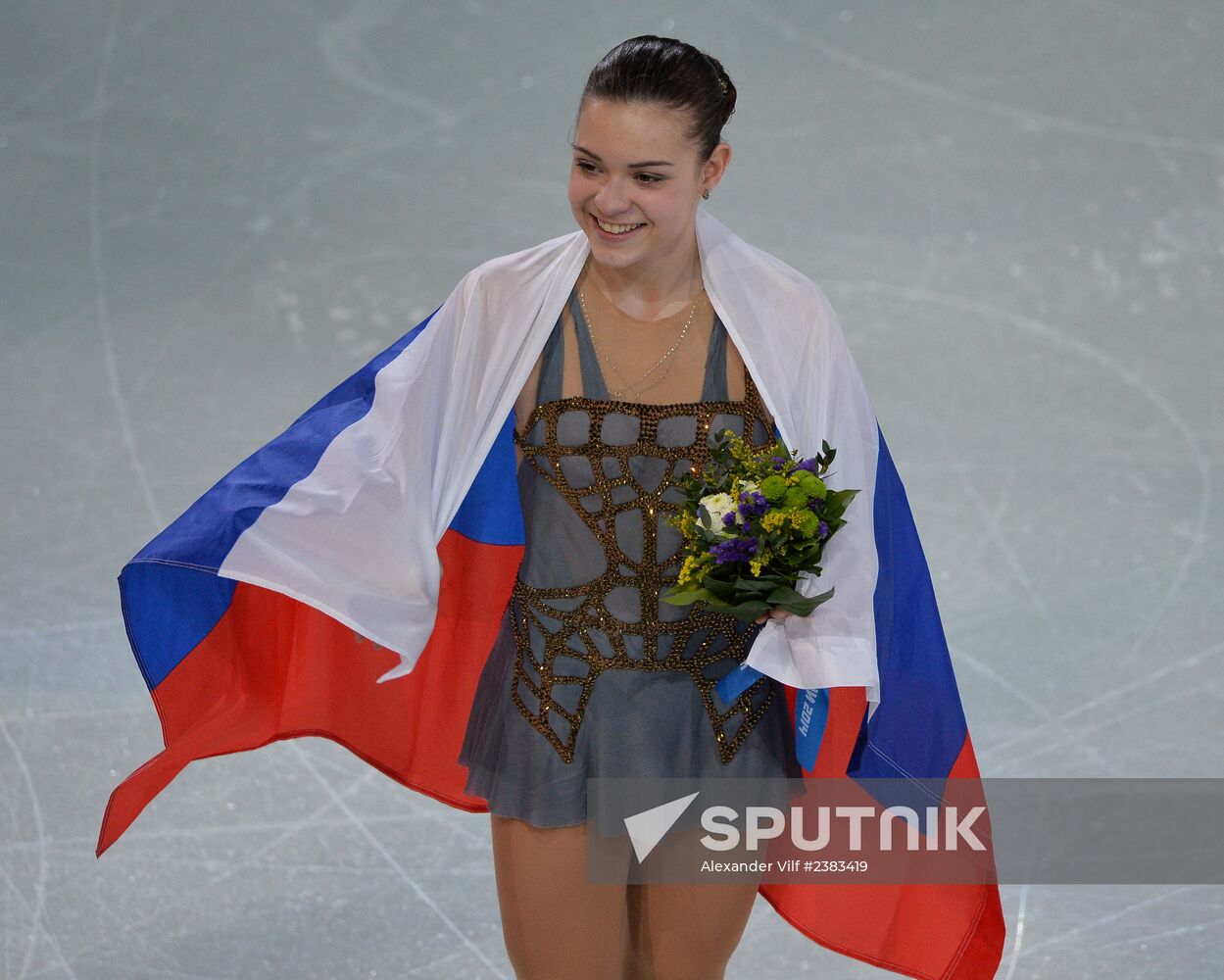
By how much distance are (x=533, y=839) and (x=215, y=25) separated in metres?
5.78

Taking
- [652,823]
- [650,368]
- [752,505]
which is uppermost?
[650,368]

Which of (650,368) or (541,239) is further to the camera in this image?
(541,239)

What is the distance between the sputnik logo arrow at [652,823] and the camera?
282 cm

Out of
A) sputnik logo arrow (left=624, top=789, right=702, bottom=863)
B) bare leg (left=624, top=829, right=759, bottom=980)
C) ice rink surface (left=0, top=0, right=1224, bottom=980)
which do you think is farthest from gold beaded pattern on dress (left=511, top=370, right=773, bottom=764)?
ice rink surface (left=0, top=0, right=1224, bottom=980)

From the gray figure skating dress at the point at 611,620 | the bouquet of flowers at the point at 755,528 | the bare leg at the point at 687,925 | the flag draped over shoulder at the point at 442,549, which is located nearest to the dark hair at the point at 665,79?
the flag draped over shoulder at the point at 442,549

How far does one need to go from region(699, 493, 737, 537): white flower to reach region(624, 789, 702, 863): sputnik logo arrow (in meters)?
0.49

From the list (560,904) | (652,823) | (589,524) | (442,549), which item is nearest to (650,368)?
(589,524)

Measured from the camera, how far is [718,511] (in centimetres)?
267

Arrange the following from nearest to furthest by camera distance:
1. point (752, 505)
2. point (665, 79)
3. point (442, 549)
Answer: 1. point (752, 505)
2. point (665, 79)
3. point (442, 549)

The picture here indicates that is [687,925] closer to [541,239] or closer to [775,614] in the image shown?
[775,614]

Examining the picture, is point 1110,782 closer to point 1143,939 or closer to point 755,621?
point 1143,939

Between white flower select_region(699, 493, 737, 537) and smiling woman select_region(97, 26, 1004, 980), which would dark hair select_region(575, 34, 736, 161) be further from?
white flower select_region(699, 493, 737, 537)

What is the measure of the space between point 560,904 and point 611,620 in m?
0.48

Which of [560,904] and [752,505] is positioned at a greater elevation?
[752,505]
